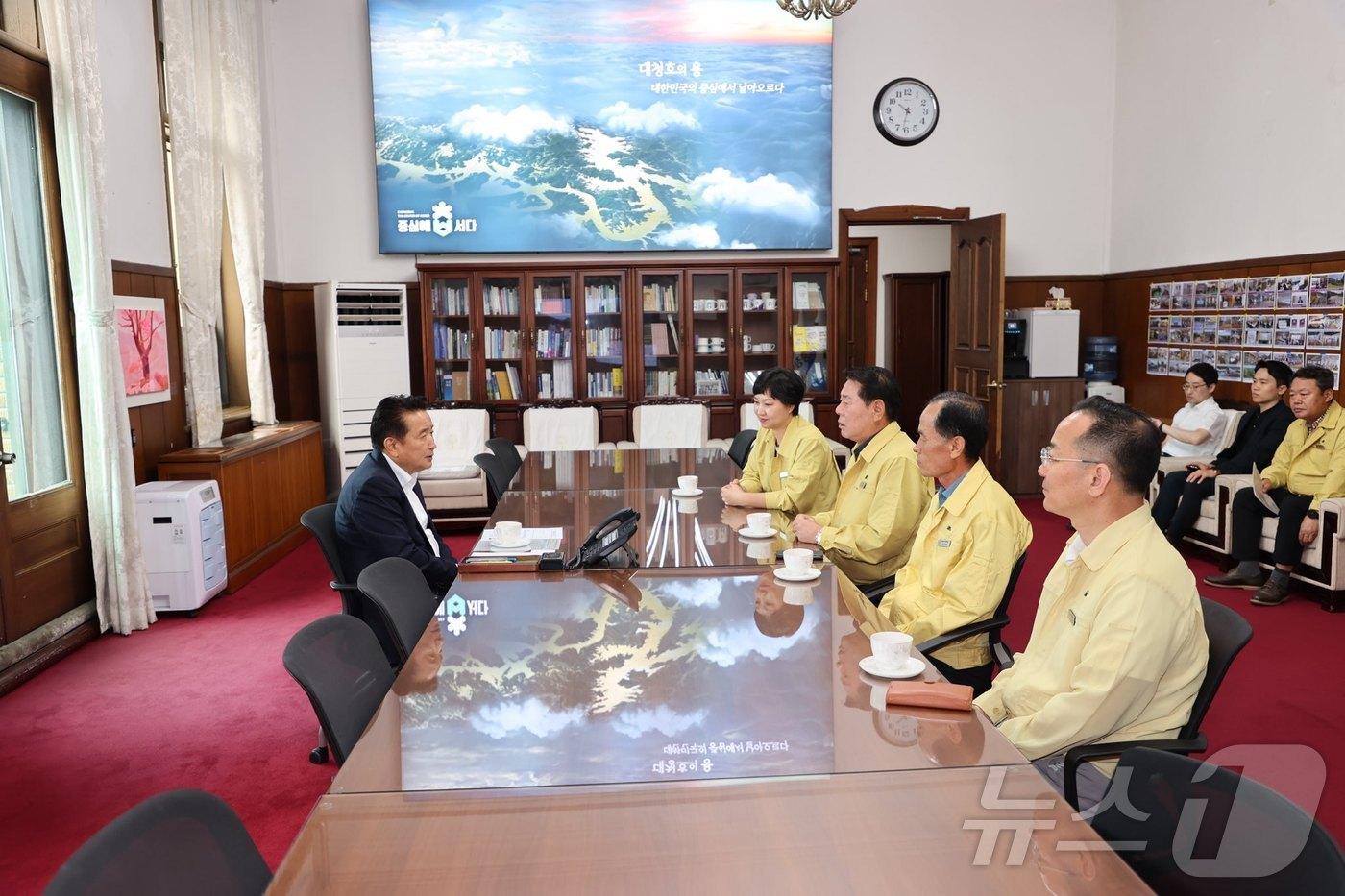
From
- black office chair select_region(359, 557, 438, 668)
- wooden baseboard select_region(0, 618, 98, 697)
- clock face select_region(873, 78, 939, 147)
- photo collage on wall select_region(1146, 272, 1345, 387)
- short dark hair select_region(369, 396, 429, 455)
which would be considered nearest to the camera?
black office chair select_region(359, 557, 438, 668)

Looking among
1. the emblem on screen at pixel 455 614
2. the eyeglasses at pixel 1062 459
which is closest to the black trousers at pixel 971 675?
A: the eyeglasses at pixel 1062 459

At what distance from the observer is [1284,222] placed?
6867 millimetres

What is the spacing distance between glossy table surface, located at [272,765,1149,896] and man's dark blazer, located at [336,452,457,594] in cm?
204

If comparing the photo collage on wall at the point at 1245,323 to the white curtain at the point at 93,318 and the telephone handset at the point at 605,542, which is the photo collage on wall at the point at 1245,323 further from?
the white curtain at the point at 93,318

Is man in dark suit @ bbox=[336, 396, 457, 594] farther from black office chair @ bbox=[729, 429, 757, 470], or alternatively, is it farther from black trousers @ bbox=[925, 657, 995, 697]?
black office chair @ bbox=[729, 429, 757, 470]

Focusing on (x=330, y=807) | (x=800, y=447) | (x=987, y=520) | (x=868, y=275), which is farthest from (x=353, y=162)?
(x=330, y=807)

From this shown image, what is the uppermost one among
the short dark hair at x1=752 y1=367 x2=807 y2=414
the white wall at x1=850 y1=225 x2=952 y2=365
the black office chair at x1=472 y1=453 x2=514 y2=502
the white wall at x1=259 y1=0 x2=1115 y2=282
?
the white wall at x1=259 y1=0 x2=1115 y2=282

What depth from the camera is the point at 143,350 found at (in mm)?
5898

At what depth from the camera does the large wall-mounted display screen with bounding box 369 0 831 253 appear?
8.49 m

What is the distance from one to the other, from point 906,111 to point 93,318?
6.63m

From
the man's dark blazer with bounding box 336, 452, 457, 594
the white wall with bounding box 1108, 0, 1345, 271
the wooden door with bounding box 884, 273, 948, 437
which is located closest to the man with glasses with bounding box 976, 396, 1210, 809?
the man's dark blazer with bounding box 336, 452, 457, 594

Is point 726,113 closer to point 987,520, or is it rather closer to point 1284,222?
point 1284,222

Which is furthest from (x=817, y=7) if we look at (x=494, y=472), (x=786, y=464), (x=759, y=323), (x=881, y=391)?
(x=759, y=323)

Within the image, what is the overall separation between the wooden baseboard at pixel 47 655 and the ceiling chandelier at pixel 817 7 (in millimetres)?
4942
